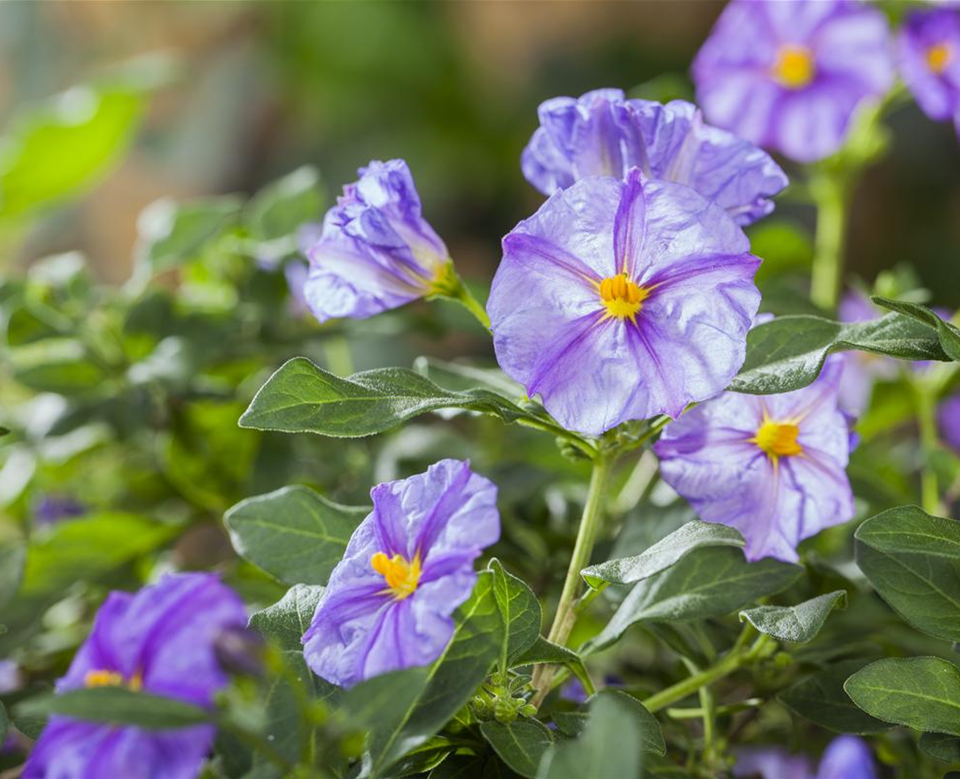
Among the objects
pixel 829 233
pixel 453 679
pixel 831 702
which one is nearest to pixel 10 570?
pixel 453 679

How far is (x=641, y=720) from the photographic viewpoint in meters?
0.43

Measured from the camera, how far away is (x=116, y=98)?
94 cm

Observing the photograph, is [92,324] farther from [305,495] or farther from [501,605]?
[501,605]

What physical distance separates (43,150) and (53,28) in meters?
2.13

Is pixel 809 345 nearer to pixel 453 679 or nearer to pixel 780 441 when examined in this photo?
pixel 780 441

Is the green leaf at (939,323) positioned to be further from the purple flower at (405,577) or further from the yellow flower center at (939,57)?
the yellow flower center at (939,57)

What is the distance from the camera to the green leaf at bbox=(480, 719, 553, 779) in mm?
404

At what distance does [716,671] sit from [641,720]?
0.31 ft

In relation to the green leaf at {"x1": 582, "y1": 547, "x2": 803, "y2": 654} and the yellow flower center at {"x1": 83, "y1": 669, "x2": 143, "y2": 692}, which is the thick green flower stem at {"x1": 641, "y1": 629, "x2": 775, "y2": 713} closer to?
the green leaf at {"x1": 582, "y1": 547, "x2": 803, "y2": 654}

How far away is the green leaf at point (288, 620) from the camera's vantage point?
0.44 m

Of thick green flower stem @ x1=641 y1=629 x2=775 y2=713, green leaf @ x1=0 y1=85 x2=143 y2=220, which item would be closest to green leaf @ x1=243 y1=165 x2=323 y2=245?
green leaf @ x1=0 y1=85 x2=143 y2=220

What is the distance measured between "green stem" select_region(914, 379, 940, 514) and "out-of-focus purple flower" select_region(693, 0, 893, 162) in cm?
18

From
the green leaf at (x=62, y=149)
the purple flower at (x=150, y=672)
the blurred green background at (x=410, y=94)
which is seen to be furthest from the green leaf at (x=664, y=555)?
the blurred green background at (x=410, y=94)

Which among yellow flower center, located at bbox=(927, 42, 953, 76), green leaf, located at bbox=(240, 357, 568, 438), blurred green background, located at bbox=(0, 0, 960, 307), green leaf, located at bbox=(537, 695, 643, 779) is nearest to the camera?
green leaf, located at bbox=(537, 695, 643, 779)
